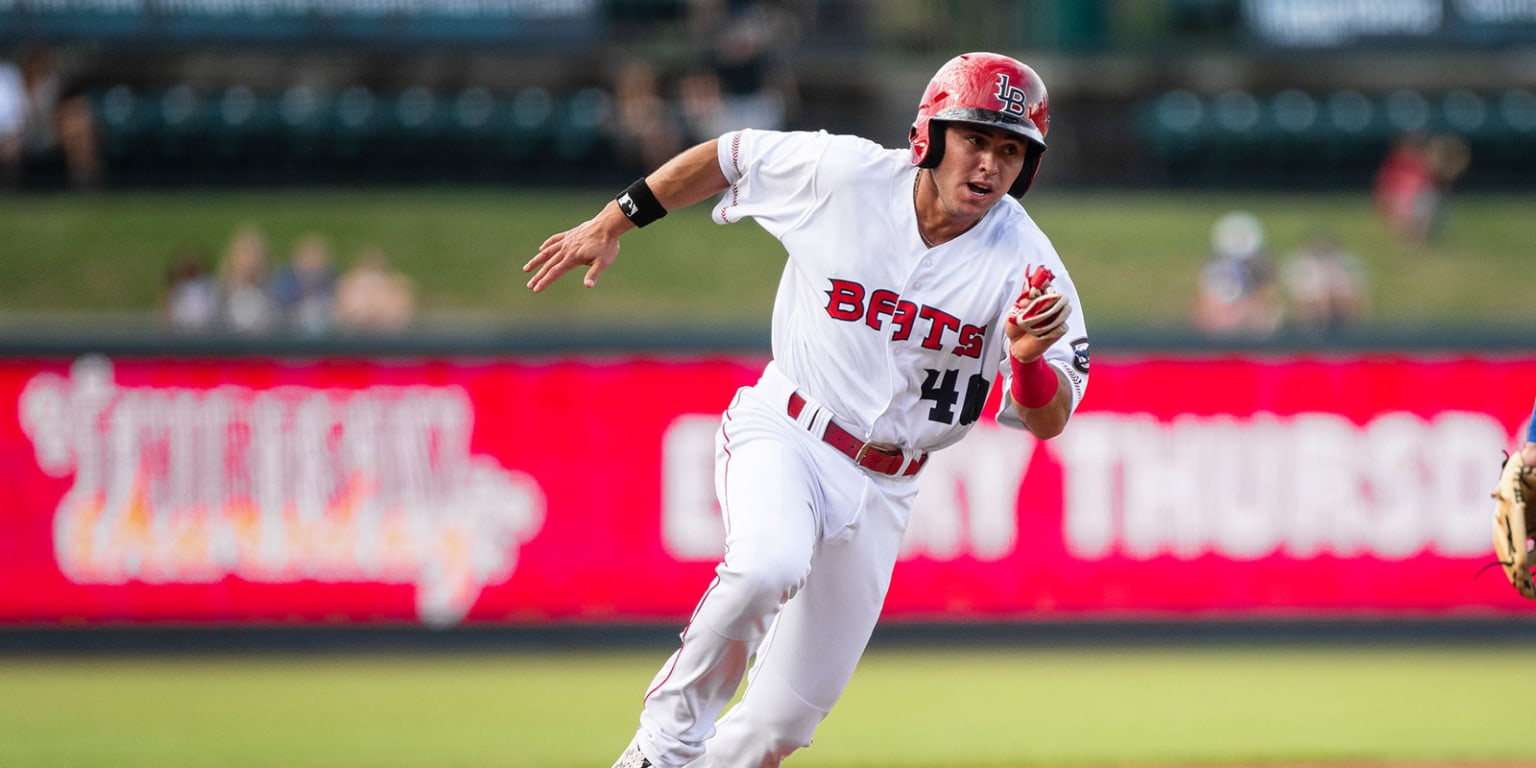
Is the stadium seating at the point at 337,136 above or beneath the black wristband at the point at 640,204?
above

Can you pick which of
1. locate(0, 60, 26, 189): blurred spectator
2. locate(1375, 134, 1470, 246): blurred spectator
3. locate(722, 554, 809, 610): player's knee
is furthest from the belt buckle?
locate(1375, 134, 1470, 246): blurred spectator

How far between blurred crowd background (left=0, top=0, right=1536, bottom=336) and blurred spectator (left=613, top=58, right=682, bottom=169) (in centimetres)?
4

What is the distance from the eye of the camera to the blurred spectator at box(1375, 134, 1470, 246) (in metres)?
19.9

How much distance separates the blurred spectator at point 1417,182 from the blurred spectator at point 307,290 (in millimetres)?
11511

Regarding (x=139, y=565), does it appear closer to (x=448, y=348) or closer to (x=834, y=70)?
(x=448, y=348)

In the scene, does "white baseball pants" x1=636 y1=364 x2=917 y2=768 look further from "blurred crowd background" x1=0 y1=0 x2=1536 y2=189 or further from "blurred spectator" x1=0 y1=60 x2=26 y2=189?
"blurred spectator" x1=0 y1=60 x2=26 y2=189

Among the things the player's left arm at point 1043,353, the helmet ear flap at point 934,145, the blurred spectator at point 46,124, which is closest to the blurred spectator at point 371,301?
the blurred spectator at point 46,124

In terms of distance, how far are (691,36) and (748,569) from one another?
1706 cm

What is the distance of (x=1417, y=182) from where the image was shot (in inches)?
786

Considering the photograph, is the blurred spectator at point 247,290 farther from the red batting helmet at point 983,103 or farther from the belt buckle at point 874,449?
the red batting helmet at point 983,103

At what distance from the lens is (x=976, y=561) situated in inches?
430

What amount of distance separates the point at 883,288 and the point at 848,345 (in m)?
0.19

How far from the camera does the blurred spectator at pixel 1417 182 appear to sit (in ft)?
65.3

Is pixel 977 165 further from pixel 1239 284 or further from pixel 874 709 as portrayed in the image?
pixel 1239 284
